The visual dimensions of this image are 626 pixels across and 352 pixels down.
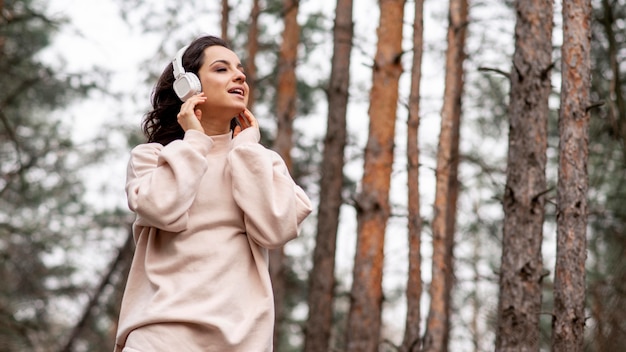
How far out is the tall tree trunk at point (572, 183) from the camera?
5676 mm

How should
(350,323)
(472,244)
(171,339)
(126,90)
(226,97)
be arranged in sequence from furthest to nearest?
1. (472,244)
2. (126,90)
3. (350,323)
4. (226,97)
5. (171,339)

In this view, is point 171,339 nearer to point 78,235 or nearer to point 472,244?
point 78,235

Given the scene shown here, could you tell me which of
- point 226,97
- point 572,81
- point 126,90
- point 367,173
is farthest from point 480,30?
point 226,97

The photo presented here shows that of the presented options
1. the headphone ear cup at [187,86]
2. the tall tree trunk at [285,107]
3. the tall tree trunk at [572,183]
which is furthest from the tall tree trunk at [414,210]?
the tall tree trunk at [285,107]

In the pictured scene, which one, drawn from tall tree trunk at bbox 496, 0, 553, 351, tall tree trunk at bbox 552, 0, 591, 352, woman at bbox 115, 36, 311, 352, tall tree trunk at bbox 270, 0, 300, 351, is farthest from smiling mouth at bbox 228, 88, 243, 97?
tall tree trunk at bbox 270, 0, 300, 351

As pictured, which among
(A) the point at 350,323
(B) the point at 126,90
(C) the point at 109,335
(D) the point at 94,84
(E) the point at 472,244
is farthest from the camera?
(E) the point at 472,244

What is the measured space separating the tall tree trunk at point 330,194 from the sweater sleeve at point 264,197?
8.30 metres

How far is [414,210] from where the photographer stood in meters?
7.88

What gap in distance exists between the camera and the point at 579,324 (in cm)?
565

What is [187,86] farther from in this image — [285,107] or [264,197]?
[285,107]

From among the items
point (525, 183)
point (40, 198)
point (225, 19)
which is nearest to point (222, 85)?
point (525, 183)

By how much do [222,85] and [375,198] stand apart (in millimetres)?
6424

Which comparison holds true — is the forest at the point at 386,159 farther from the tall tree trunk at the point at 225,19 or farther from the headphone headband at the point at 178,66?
the headphone headband at the point at 178,66

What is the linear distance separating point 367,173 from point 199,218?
261 inches
